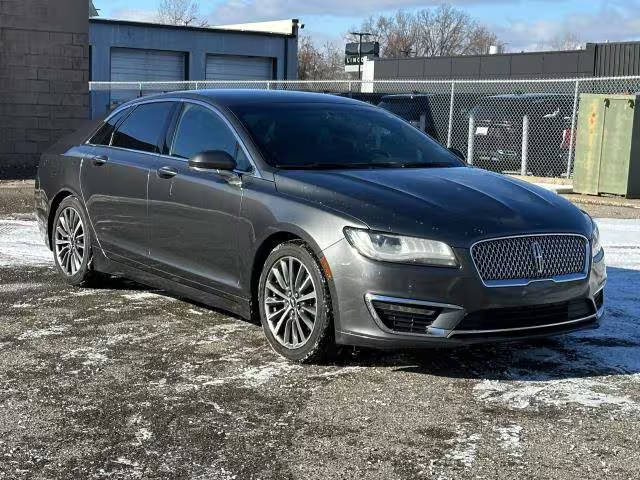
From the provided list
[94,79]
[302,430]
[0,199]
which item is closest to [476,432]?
[302,430]

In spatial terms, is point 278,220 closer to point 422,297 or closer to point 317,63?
point 422,297

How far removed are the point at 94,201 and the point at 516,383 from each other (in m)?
3.69

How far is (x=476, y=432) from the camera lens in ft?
14.2

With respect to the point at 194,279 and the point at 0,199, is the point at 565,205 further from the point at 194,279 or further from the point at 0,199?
the point at 0,199

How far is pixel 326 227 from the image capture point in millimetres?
5156

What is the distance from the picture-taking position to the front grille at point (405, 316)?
4.93m

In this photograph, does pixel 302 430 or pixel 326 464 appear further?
pixel 302 430

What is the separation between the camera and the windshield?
5984 millimetres

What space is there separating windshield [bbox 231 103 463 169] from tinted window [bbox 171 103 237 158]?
0.50 feet

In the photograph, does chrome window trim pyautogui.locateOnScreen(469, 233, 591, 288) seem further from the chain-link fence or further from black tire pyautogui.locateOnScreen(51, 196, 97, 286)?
the chain-link fence

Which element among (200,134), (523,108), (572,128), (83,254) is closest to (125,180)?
(200,134)

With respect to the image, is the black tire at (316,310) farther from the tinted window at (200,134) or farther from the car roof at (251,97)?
the car roof at (251,97)

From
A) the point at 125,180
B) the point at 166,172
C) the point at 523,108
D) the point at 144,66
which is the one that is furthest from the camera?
the point at 144,66

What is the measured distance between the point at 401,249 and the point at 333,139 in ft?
4.88
